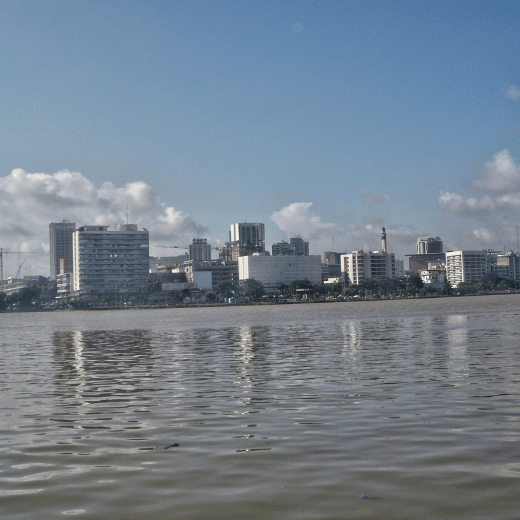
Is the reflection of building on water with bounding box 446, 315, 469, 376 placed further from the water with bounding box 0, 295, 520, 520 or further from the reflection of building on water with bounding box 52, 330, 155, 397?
the reflection of building on water with bounding box 52, 330, 155, 397

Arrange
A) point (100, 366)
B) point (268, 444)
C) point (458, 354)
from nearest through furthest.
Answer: point (268, 444), point (458, 354), point (100, 366)

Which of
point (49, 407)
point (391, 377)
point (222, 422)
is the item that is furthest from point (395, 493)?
point (391, 377)

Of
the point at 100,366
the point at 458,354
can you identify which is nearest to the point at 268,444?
the point at 100,366

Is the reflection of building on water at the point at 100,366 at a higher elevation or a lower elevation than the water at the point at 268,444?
lower

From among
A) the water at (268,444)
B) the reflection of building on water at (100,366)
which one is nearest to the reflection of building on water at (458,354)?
the water at (268,444)

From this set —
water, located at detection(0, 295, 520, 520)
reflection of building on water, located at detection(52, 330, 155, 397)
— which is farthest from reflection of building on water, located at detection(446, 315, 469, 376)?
reflection of building on water, located at detection(52, 330, 155, 397)

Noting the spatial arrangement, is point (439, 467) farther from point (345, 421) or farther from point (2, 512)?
point (2, 512)

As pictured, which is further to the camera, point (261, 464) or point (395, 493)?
point (261, 464)

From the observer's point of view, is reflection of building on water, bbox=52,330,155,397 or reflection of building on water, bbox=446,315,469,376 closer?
reflection of building on water, bbox=446,315,469,376

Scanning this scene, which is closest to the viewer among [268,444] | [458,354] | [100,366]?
[268,444]

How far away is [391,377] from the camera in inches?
917

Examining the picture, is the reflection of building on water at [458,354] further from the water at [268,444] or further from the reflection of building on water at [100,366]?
the reflection of building on water at [100,366]

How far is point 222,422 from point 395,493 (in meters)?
6.73

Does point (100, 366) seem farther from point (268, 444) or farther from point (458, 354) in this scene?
point (268, 444)
